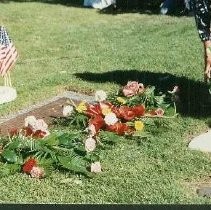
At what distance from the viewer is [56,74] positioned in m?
9.85

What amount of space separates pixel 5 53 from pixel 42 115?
5.47 ft

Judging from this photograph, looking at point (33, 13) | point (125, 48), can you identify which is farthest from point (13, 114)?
point (33, 13)

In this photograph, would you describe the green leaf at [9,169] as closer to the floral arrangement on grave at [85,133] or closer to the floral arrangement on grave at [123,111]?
the floral arrangement on grave at [85,133]

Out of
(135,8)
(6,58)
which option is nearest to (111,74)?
(6,58)

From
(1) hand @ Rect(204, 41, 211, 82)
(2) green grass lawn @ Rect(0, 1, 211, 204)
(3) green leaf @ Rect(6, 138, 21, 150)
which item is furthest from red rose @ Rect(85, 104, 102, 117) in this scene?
(1) hand @ Rect(204, 41, 211, 82)

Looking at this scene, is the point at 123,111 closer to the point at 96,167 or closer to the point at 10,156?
the point at 96,167

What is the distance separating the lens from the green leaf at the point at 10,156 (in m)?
5.61

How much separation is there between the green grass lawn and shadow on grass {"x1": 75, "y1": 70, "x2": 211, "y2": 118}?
0.04m

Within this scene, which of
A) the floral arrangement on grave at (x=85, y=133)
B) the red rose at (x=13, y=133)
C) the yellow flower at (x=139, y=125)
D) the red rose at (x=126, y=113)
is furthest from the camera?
the red rose at (x=126, y=113)

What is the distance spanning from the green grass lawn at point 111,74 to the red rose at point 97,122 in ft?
1.20

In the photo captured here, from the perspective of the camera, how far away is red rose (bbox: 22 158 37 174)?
18.0 ft

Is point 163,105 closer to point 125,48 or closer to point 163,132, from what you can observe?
point 163,132

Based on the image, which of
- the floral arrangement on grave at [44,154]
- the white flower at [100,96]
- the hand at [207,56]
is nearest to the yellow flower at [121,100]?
the white flower at [100,96]

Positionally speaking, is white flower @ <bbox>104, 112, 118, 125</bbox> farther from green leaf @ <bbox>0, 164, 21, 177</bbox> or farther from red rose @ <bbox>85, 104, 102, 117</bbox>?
green leaf @ <bbox>0, 164, 21, 177</bbox>
